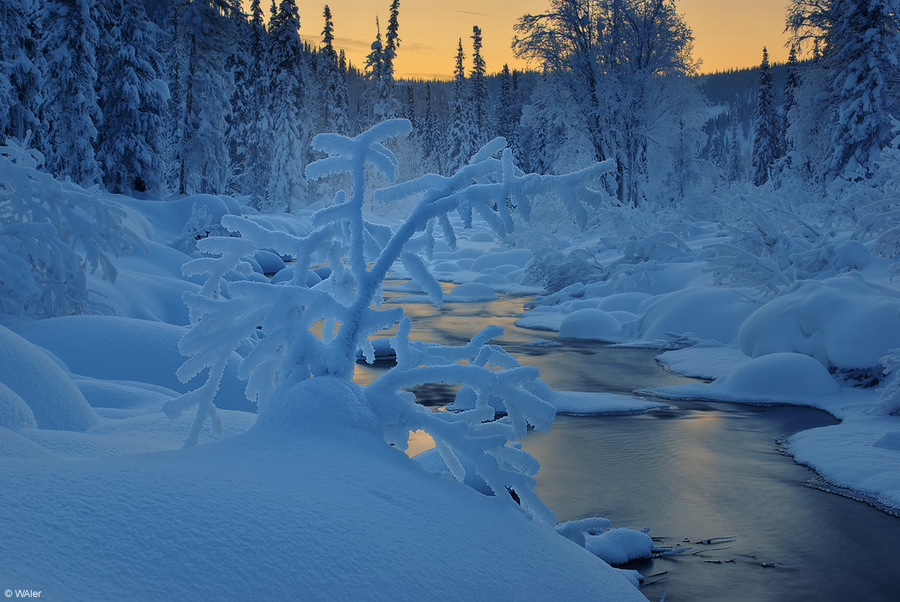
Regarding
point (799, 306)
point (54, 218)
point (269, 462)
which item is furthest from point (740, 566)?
point (54, 218)

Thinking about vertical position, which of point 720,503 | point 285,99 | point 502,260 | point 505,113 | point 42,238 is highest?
point 505,113

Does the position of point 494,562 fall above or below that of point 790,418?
above

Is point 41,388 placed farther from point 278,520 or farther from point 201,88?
point 201,88

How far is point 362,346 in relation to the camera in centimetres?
322

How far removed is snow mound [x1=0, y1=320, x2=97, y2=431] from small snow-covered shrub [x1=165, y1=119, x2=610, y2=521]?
3.81ft

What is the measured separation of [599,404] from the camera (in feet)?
25.8

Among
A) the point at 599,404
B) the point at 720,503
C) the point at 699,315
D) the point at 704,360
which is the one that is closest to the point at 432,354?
the point at 720,503

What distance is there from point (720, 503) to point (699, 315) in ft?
22.4

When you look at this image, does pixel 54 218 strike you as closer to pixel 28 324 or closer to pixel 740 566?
pixel 28 324

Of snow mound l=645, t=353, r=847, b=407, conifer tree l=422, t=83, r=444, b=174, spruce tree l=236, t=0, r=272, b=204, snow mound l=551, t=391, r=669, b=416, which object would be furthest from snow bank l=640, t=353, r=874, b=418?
conifer tree l=422, t=83, r=444, b=174

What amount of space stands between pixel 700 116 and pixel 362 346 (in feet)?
79.2

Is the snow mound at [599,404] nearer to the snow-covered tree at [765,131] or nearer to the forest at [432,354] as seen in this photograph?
the forest at [432,354]

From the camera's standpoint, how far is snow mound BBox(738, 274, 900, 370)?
A: 7805mm

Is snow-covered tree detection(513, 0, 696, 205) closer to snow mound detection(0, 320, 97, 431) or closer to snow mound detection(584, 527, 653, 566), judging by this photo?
snow mound detection(584, 527, 653, 566)
